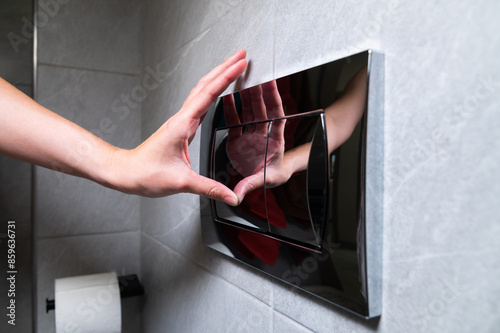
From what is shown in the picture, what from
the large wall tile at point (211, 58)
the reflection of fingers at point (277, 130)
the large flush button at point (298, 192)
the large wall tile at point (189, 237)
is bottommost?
the large wall tile at point (189, 237)

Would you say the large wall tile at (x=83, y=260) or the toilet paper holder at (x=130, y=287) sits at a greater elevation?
the large wall tile at (x=83, y=260)

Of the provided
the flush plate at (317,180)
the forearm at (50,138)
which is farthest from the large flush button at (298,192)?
the forearm at (50,138)

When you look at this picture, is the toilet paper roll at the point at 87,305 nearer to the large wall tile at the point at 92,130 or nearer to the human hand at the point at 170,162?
the large wall tile at the point at 92,130

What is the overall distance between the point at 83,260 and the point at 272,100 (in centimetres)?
92

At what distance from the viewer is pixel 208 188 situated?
1.66ft

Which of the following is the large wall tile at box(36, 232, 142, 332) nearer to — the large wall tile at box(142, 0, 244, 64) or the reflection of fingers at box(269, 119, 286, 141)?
the large wall tile at box(142, 0, 244, 64)

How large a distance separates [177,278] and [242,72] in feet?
1.83

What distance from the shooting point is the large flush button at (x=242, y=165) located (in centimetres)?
53

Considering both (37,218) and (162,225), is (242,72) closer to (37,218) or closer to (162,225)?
(162,225)

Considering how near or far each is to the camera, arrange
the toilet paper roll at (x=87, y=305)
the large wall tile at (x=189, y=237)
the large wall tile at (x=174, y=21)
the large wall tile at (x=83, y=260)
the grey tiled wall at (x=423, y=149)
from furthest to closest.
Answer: the large wall tile at (x=83, y=260)
the toilet paper roll at (x=87, y=305)
the large wall tile at (x=174, y=21)
the large wall tile at (x=189, y=237)
the grey tiled wall at (x=423, y=149)

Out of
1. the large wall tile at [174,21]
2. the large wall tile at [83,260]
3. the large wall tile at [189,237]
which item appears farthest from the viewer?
the large wall tile at [83,260]

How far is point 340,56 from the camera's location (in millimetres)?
417

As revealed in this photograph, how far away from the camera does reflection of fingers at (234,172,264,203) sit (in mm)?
521

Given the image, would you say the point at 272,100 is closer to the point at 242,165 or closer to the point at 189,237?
the point at 242,165
